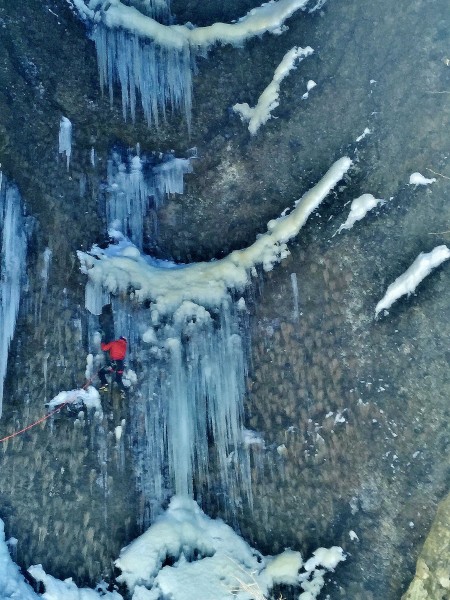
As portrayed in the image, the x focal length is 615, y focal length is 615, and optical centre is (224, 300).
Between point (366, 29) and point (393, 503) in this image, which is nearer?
point (393, 503)

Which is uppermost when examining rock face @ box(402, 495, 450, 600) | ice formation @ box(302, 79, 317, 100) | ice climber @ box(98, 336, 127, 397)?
ice formation @ box(302, 79, 317, 100)

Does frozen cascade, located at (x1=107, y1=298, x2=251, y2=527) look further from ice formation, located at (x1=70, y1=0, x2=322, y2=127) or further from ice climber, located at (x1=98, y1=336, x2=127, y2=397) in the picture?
ice formation, located at (x1=70, y1=0, x2=322, y2=127)

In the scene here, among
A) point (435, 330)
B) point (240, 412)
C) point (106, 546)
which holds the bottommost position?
point (106, 546)

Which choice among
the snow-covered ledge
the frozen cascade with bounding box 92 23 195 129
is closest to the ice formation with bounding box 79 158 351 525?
the frozen cascade with bounding box 92 23 195 129

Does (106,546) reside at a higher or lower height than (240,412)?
lower

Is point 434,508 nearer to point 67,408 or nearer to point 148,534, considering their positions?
point 148,534

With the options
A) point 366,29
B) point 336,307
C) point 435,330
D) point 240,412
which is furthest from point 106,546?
point 366,29
